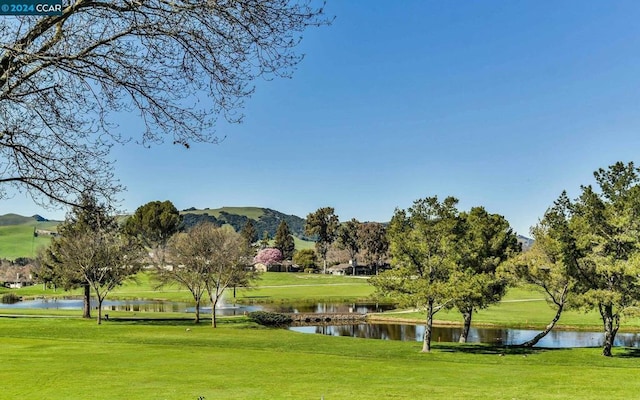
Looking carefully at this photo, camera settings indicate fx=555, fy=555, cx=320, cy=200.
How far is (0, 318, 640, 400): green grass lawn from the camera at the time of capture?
15758 mm

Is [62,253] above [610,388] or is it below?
above

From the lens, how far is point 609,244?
98.4ft

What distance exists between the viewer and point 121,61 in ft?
21.2

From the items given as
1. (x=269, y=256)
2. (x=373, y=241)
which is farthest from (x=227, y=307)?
(x=269, y=256)

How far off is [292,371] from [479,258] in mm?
19422

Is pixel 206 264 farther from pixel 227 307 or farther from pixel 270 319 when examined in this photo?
pixel 227 307

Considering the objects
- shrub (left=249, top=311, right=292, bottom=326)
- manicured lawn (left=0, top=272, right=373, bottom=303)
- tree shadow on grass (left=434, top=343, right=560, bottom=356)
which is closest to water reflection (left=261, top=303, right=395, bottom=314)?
manicured lawn (left=0, top=272, right=373, bottom=303)

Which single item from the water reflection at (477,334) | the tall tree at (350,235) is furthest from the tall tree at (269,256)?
the water reflection at (477,334)

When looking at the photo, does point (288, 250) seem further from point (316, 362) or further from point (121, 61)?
point (121, 61)

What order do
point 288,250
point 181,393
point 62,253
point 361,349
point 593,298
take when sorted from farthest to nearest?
point 288,250 < point 62,253 < point 361,349 < point 593,298 < point 181,393

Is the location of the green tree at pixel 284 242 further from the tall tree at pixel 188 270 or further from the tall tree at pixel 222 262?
the tall tree at pixel 188 270

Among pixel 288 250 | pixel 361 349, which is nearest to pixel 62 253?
pixel 361 349

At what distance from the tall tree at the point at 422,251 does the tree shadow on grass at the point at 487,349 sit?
2694mm

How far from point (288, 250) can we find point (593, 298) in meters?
125
